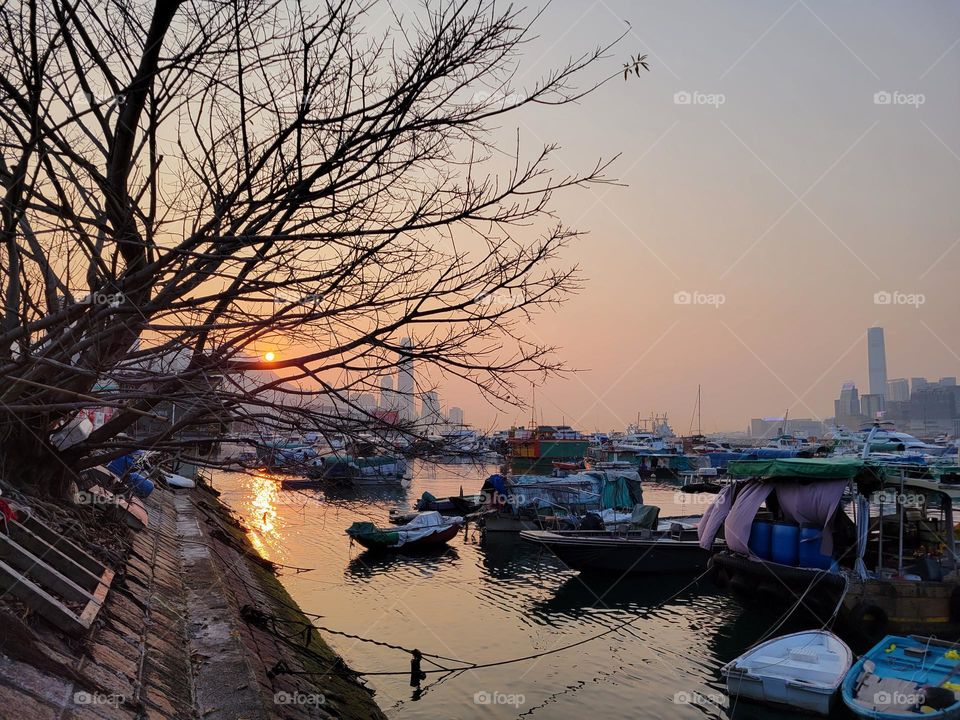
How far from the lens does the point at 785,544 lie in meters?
19.1

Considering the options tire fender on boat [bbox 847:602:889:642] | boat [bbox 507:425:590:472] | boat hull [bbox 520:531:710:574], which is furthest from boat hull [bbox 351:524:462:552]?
boat [bbox 507:425:590:472]

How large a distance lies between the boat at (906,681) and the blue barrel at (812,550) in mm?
4844

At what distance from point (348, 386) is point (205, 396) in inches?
42.1

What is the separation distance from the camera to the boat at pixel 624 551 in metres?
24.5

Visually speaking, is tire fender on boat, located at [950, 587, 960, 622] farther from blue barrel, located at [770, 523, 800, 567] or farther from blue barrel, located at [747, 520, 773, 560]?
blue barrel, located at [747, 520, 773, 560]

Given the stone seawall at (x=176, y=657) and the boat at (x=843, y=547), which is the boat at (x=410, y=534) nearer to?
the stone seawall at (x=176, y=657)

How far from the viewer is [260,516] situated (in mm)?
40156

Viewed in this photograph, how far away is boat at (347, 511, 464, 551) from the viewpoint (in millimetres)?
28516

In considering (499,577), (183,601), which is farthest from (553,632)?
(183,601)

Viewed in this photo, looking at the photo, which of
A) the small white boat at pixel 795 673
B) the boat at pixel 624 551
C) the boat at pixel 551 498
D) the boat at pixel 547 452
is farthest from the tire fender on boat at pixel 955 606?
the boat at pixel 547 452

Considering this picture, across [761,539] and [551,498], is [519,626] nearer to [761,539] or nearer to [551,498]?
[761,539]

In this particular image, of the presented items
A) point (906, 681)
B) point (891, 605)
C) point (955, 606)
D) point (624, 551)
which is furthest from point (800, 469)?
point (624, 551)

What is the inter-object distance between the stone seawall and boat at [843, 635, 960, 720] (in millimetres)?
7692

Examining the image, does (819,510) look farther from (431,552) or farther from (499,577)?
(431,552)
